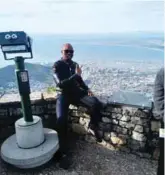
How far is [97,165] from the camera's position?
3.55 metres

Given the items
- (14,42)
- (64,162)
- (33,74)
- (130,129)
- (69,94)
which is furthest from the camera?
(33,74)

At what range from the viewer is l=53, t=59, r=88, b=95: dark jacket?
3731 millimetres

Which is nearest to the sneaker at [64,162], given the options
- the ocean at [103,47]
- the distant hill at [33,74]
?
the distant hill at [33,74]

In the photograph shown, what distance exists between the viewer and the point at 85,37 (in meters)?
5.45

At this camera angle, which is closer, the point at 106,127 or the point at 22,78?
the point at 22,78

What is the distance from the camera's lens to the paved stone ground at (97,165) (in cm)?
340

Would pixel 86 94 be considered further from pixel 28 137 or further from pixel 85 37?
pixel 85 37

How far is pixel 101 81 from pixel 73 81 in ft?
1.92

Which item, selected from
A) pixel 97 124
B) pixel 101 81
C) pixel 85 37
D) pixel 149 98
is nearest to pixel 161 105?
pixel 149 98

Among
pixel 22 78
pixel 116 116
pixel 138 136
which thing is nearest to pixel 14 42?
pixel 22 78

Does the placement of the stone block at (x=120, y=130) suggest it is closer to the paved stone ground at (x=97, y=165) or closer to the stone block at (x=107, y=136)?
the stone block at (x=107, y=136)

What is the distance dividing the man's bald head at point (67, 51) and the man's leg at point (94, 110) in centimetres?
62

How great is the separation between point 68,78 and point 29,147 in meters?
1.05

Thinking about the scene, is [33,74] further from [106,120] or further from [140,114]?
[140,114]
